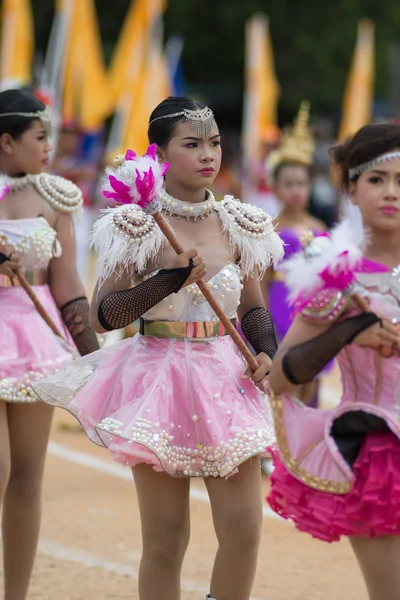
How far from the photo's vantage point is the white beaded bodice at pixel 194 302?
4578 millimetres

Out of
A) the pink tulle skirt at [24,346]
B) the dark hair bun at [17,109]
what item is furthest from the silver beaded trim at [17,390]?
the dark hair bun at [17,109]

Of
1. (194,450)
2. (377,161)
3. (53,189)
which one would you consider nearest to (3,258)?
(53,189)

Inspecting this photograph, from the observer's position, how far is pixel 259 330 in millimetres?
4789

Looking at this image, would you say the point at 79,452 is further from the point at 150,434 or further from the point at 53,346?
the point at 150,434

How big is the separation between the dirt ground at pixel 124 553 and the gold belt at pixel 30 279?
59.7 inches

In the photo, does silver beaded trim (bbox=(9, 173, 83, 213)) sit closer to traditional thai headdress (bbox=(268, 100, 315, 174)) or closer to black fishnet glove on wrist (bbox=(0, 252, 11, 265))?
black fishnet glove on wrist (bbox=(0, 252, 11, 265))

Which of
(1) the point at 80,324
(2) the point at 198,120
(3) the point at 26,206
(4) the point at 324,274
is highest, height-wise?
(2) the point at 198,120

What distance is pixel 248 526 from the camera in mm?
4344

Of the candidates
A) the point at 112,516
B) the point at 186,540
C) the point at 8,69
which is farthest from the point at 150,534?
the point at 8,69

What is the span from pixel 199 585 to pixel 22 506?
3.60ft

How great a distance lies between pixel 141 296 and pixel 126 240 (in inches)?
9.5

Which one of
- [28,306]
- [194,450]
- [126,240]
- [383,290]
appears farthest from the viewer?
[28,306]

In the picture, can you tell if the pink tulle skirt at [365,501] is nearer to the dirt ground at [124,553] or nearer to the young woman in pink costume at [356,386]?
the young woman in pink costume at [356,386]

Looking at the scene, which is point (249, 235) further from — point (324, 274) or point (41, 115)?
point (41, 115)
